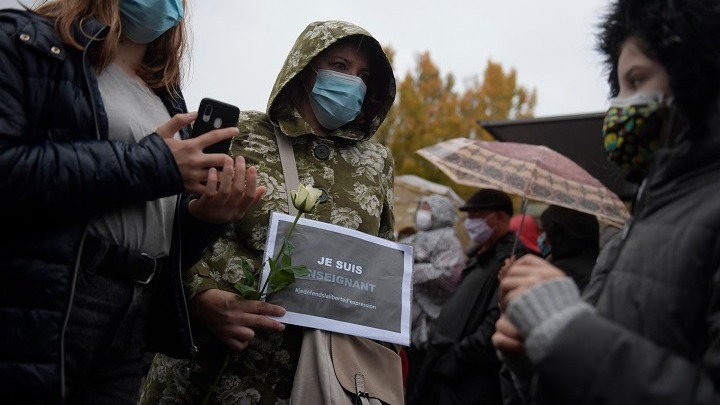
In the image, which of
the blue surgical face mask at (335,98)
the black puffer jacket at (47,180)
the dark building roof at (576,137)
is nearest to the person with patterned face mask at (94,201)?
the black puffer jacket at (47,180)

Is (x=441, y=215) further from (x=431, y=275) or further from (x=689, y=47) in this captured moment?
(x=689, y=47)

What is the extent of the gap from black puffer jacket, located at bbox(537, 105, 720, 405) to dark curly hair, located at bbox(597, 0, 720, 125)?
0.06m

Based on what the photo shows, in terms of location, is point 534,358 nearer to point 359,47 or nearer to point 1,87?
point 1,87

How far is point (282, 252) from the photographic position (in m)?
2.74

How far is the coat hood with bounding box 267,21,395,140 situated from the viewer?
319 cm

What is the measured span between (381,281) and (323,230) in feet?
1.00


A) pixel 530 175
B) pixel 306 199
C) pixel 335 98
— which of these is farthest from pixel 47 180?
pixel 530 175

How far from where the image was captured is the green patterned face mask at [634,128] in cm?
175

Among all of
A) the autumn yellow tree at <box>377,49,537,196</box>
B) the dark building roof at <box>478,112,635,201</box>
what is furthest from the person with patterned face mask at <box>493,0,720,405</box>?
the autumn yellow tree at <box>377,49,537,196</box>

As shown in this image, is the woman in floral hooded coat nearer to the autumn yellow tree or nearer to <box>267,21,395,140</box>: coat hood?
<box>267,21,395,140</box>: coat hood

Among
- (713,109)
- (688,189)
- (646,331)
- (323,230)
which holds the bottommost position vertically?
(323,230)

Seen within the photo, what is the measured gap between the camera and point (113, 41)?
2400 millimetres

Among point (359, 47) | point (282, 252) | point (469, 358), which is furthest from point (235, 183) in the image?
point (469, 358)

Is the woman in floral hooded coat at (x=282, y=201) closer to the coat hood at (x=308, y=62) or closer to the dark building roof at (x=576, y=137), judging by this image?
the coat hood at (x=308, y=62)
